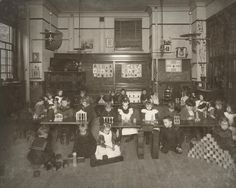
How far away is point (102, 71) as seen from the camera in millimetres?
13906

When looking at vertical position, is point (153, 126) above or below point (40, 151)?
above

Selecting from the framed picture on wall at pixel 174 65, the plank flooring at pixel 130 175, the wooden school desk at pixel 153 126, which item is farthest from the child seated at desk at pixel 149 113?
the framed picture on wall at pixel 174 65

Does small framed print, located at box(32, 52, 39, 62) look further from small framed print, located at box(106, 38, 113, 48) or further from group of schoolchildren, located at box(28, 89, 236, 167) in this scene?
small framed print, located at box(106, 38, 113, 48)

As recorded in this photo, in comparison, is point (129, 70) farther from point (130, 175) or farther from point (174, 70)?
point (130, 175)

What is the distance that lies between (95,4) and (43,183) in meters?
9.66

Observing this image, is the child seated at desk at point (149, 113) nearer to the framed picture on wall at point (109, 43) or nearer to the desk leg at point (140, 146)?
the desk leg at point (140, 146)

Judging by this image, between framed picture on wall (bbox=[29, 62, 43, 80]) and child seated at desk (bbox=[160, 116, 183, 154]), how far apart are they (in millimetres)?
6879

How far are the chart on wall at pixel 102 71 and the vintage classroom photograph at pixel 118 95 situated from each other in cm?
5

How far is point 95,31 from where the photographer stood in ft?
47.9

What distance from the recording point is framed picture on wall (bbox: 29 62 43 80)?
1195 centimetres

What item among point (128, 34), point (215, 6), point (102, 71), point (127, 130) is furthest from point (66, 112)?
point (128, 34)

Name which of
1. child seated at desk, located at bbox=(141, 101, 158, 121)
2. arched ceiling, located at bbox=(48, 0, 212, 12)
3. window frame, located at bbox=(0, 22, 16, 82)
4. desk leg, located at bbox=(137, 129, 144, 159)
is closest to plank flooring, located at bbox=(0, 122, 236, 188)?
desk leg, located at bbox=(137, 129, 144, 159)

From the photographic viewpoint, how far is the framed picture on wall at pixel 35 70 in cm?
1195

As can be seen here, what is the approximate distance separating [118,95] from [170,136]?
4.49 m
